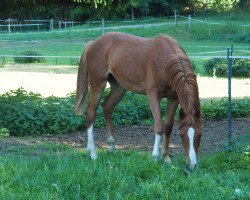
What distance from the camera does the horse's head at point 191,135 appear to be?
21.0 ft

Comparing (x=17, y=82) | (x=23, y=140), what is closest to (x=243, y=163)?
(x=23, y=140)

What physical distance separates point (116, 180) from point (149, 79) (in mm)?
2350

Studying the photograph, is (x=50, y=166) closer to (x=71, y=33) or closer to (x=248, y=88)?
(x=248, y=88)

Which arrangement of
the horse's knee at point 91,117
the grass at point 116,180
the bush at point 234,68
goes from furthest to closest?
the bush at point 234,68
the horse's knee at point 91,117
the grass at point 116,180

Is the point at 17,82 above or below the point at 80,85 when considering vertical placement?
below

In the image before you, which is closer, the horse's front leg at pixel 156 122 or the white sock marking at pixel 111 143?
the horse's front leg at pixel 156 122

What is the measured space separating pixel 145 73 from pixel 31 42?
3479 centimetres

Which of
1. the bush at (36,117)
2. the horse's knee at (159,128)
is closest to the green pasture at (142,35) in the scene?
the bush at (36,117)

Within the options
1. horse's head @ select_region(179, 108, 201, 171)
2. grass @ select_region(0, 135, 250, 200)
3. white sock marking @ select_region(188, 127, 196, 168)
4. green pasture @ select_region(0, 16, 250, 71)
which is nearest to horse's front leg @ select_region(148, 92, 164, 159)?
grass @ select_region(0, 135, 250, 200)

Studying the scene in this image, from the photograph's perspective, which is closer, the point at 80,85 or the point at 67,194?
the point at 67,194

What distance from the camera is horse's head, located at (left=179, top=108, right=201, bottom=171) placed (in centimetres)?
639

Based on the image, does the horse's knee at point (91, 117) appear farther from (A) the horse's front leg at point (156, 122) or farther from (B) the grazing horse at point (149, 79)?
(A) the horse's front leg at point (156, 122)

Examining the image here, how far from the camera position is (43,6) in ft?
40.4

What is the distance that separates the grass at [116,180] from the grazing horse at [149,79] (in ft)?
1.94
